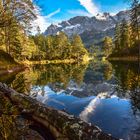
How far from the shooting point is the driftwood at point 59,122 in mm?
7090

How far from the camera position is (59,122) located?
784 cm

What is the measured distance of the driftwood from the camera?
709 cm

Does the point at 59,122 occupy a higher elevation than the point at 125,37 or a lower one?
lower

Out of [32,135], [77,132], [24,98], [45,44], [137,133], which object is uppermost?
[45,44]

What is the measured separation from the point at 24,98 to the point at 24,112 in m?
0.65

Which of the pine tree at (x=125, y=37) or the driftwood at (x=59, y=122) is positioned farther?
the pine tree at (x=125, y=37)

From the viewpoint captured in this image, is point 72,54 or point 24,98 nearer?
point 24,98

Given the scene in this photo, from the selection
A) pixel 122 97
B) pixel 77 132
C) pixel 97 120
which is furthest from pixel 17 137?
pixel 122 97

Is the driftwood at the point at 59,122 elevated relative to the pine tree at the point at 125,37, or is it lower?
lower

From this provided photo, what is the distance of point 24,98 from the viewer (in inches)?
366

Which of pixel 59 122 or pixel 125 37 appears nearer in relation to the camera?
pixel 59 122

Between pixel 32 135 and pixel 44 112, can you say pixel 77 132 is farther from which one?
pixel 32 135

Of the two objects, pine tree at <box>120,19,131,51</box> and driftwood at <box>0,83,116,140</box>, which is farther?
pine tree at <box>120,19,131,51</box>

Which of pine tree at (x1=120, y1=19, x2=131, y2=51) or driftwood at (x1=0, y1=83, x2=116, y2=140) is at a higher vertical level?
pine tree at (x1=120, y1=19, x2=131, y2=51)
